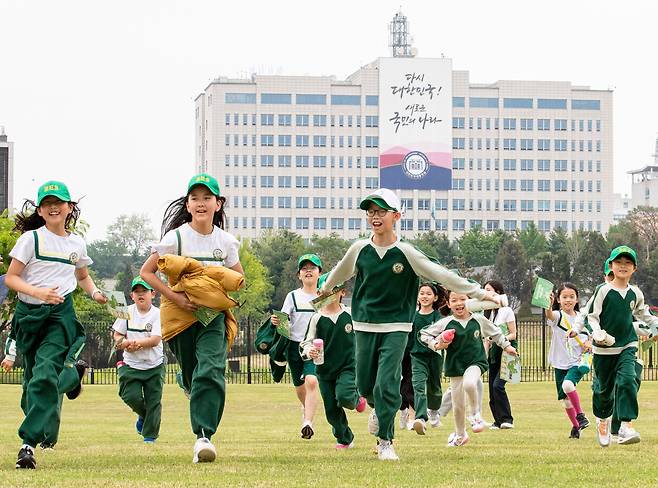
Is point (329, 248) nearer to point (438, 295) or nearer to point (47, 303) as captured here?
point (438, 295)

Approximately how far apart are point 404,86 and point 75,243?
548 ft

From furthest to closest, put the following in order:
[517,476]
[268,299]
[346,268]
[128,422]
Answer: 1. [268,299]
2. [128,422]
3. [346,268]
4. [517,476]

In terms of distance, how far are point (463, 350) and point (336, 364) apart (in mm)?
1401

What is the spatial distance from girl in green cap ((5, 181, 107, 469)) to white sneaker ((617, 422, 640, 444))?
5103mm

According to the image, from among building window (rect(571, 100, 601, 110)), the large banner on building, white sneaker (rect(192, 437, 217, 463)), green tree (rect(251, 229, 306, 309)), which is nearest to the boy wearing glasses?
white sneaker (rect(192, 437, 217, 463))

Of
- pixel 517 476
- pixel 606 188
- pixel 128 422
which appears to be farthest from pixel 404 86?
pixel 517 476

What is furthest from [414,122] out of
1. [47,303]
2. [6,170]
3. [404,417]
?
[47,303]

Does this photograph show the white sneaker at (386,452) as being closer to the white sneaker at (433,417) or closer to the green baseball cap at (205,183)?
the green baseball cap at (205,183)

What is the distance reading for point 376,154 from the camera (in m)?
182

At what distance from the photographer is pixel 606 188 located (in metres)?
189

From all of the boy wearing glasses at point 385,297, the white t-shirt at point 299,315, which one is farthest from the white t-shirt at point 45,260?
the white t-shirt at point 299,315

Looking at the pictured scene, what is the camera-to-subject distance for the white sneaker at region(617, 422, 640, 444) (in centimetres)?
1269

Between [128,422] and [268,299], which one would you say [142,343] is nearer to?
[128,422]

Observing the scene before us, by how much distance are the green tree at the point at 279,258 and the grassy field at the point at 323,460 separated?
93.1m
